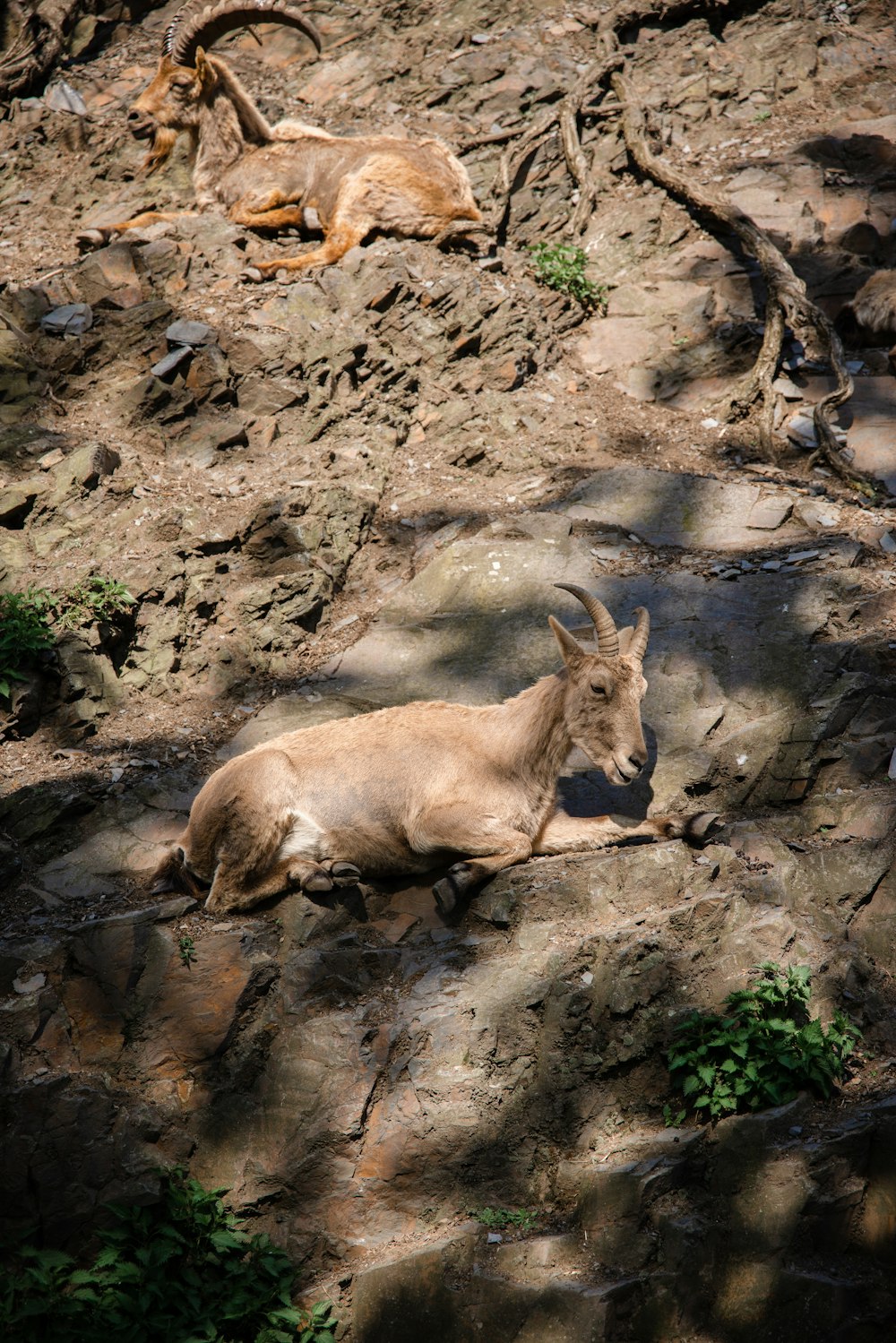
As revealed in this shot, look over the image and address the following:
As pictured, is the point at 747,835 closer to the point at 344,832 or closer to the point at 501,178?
the point at 344,832

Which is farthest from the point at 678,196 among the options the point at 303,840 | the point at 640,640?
the point at 303,840

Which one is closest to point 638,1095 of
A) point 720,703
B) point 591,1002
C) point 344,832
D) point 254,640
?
point 591,1002

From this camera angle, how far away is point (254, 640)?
9.19 meters

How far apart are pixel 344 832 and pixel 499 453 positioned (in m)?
5.52

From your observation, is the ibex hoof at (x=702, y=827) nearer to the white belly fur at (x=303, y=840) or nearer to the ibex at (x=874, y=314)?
the white belly fur at (x=303, y=840)

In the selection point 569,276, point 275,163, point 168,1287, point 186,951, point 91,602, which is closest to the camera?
point 168,1287

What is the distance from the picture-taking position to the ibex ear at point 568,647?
268 inches

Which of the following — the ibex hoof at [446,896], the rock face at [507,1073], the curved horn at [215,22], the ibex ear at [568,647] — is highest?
the curved horn at [215,22]

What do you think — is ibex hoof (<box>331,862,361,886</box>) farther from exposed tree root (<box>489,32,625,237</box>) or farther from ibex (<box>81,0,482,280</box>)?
exposed tree root (<box>489,32,625,237</box>)

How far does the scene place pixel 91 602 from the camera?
28.9 feet

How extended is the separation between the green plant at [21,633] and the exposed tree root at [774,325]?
23.7ft

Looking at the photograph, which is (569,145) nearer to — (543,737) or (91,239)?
(91,239)

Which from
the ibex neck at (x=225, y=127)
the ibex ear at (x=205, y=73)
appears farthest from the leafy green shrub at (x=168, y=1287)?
the ibex ear at (x=205, y=73)

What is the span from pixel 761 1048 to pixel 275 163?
1199 cm
